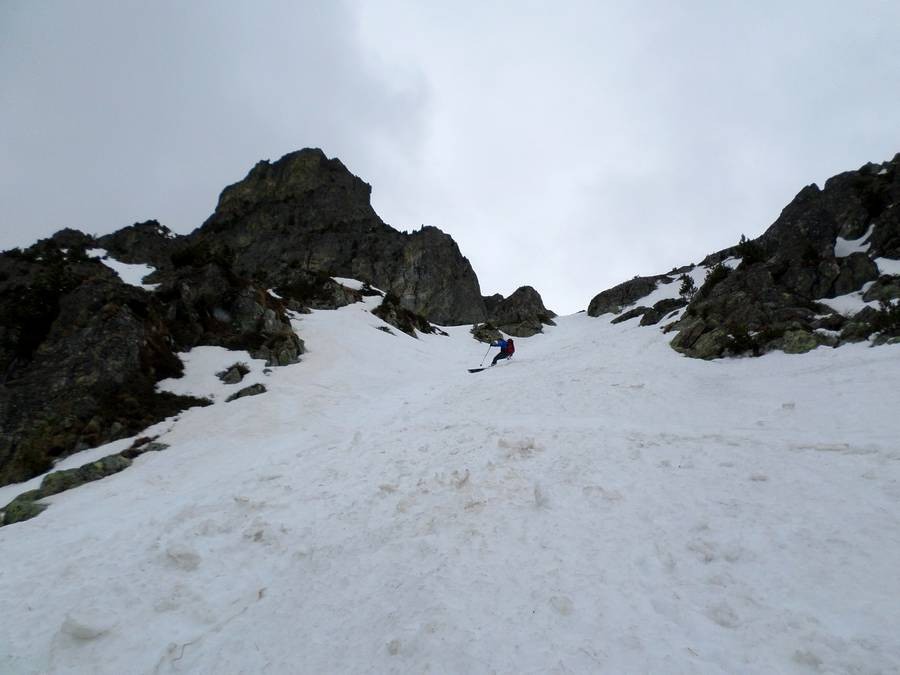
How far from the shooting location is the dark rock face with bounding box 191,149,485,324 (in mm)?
84250

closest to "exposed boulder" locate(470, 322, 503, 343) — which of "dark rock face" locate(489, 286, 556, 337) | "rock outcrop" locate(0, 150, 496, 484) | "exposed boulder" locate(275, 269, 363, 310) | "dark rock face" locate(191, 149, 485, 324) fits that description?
"dark rock face" locate(489, 286, 556, 337)

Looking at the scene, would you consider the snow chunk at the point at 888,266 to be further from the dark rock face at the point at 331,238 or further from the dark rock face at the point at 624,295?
the dark rock face at the point at 331,238

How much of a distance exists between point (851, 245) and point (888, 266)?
3929mm

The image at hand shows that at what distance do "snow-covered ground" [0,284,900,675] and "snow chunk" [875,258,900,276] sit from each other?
13386 mm

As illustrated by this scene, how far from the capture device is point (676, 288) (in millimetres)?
56375

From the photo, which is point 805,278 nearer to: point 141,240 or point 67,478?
point 67,478

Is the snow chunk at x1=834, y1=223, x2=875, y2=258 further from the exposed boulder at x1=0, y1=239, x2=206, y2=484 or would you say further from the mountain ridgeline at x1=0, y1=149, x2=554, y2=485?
the exposed boulder at x1=0, y1=239, x2=206, y2=484

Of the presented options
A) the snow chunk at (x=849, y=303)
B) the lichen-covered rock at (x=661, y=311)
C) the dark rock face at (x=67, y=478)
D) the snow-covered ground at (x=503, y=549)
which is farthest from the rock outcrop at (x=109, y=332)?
the snow chunk at (x=849, y=303)

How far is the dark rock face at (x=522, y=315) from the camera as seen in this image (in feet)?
193

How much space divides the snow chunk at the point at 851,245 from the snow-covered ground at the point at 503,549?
16.7 metres

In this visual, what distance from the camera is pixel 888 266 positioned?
22047 millimetres

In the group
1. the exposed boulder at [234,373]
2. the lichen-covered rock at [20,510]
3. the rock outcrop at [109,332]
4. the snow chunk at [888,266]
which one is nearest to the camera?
the lichen-covered rock at [20,510]

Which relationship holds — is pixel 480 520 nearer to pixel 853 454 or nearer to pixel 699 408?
pixel 853 454

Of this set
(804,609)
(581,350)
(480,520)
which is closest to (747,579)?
(804,609)
